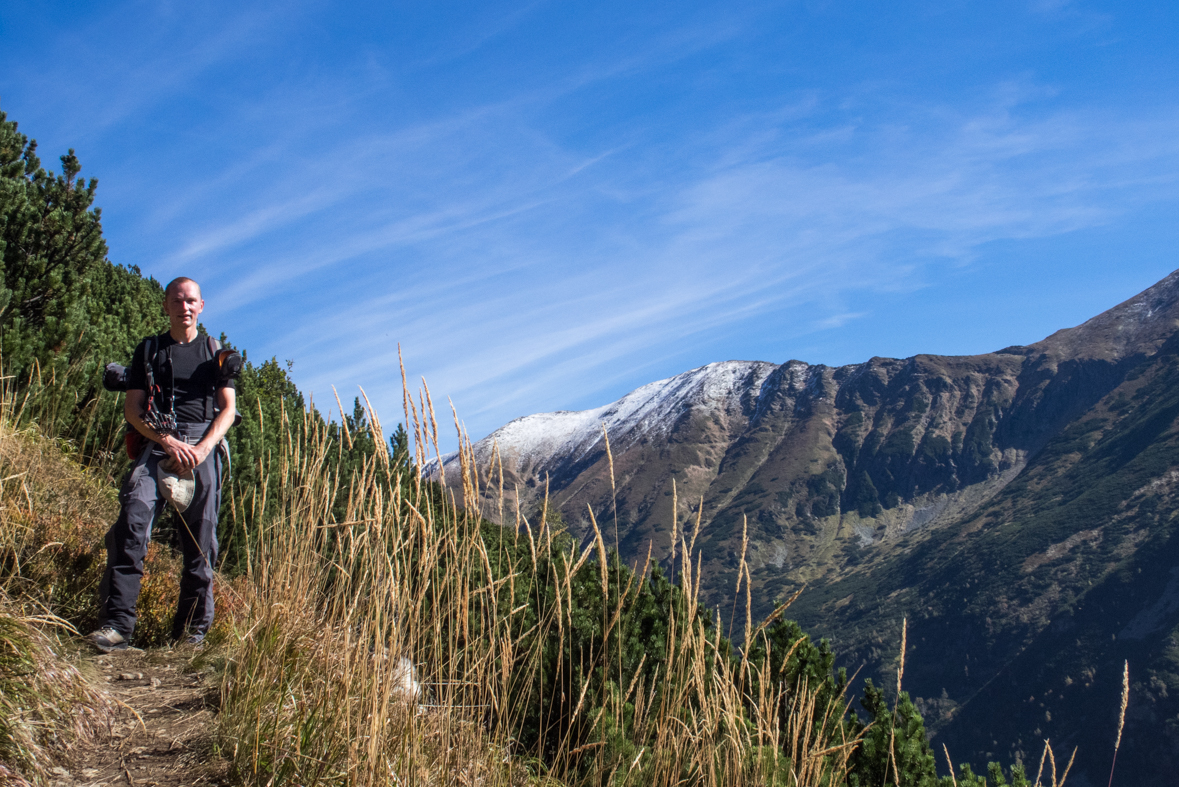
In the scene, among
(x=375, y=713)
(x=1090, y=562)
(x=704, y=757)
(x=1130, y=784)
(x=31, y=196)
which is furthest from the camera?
(x=1090, y=562)

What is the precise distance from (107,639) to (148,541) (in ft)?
1.36

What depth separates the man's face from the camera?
137 inches

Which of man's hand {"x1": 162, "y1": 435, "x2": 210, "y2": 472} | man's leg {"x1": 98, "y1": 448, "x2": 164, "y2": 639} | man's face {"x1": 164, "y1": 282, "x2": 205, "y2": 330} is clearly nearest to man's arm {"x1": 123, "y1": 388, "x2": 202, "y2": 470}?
man's hand {"x1": 162, "y1": 435, "x2": 210, "y2": 472}

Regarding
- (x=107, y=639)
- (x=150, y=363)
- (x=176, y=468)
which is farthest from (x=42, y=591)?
(x=150, y=363)

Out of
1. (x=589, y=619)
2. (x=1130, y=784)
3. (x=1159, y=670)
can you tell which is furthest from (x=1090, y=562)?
(x=589, y=619)

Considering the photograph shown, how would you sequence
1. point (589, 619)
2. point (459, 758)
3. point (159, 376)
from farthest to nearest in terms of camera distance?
point (589, 619), point (159, 376), point (459, 758)

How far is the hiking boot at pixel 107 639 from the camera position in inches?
120

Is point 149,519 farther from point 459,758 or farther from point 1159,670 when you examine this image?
point 1159,670

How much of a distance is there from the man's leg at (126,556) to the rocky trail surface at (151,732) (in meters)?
0.16

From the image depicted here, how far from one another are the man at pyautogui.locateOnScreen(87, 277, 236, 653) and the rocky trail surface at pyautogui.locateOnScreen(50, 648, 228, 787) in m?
0.24

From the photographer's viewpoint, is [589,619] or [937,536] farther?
[937,536]

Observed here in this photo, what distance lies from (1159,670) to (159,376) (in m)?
132

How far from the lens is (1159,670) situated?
334 ft

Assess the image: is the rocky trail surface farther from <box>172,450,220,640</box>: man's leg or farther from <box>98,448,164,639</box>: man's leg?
<box>172,450,220,640</box>: man's leg
